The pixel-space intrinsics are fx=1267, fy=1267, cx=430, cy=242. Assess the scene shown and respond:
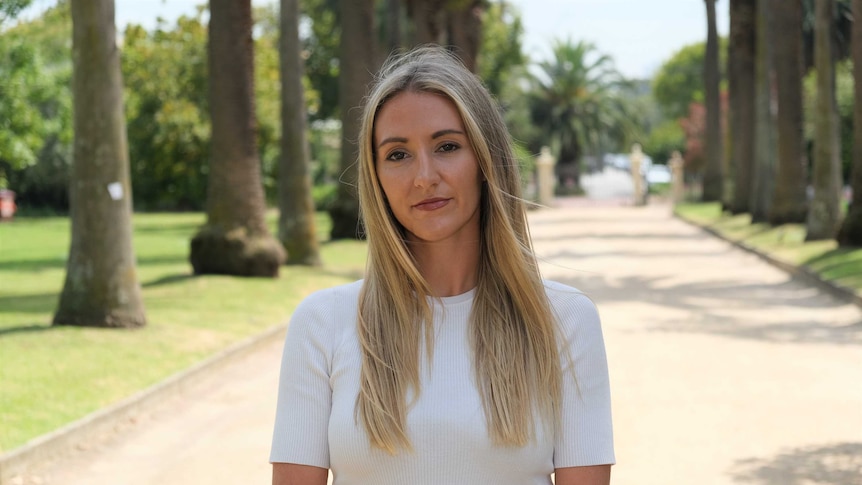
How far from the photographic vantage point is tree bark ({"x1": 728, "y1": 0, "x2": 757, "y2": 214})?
1467 inches

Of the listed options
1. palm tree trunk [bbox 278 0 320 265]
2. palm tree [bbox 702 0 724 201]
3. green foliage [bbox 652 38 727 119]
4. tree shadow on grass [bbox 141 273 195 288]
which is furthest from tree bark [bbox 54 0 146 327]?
green foliage [bbox 652 38 727 119]

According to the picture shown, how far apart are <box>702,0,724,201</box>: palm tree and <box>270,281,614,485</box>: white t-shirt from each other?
4549 centimetres

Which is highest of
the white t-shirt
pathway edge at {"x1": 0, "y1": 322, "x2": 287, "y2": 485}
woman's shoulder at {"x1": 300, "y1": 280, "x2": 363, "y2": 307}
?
woman's shoulder at {"x1": 300, "y1": 280, "x2": 363, "y2": 307}

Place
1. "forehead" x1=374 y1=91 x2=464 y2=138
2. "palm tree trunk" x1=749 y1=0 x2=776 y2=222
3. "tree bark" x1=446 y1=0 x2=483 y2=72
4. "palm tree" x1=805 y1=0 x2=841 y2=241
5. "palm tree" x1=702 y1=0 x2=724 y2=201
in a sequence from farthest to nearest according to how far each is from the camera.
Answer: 1. "palm tree" x1=702 y1=0 x2=724 y2=201
2. "tree bark" x1=446 y1=0 x2=483 y2=72
3. "palm tree trunk" x1=749 y1=0 x2=776 y2=222
4. "palm tree" x1=805 y1=0 x2=841 y2=241
5. "forehead" x1=374 y1=91 x2=464 y2=138

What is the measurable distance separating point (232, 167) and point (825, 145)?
38.9 ft

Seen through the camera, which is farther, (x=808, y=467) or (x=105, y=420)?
(x=105, y=420)

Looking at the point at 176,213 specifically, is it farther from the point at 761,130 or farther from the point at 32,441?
the point at 32,441

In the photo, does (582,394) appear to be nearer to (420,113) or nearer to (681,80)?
(420,113)

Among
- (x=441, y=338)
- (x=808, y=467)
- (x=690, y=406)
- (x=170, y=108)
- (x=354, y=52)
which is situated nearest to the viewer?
(x=441, y=338)

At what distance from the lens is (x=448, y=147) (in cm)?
286

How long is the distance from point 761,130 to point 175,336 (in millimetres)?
21907

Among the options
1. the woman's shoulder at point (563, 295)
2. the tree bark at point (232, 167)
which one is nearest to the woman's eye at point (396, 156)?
the woman's shoulder at point (563, 295)

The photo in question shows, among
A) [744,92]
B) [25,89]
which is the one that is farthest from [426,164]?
[744,92]

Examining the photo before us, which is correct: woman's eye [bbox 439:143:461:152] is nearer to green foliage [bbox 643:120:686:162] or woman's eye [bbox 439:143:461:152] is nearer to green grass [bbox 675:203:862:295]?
green grass [bbox 675:203:862:295]
